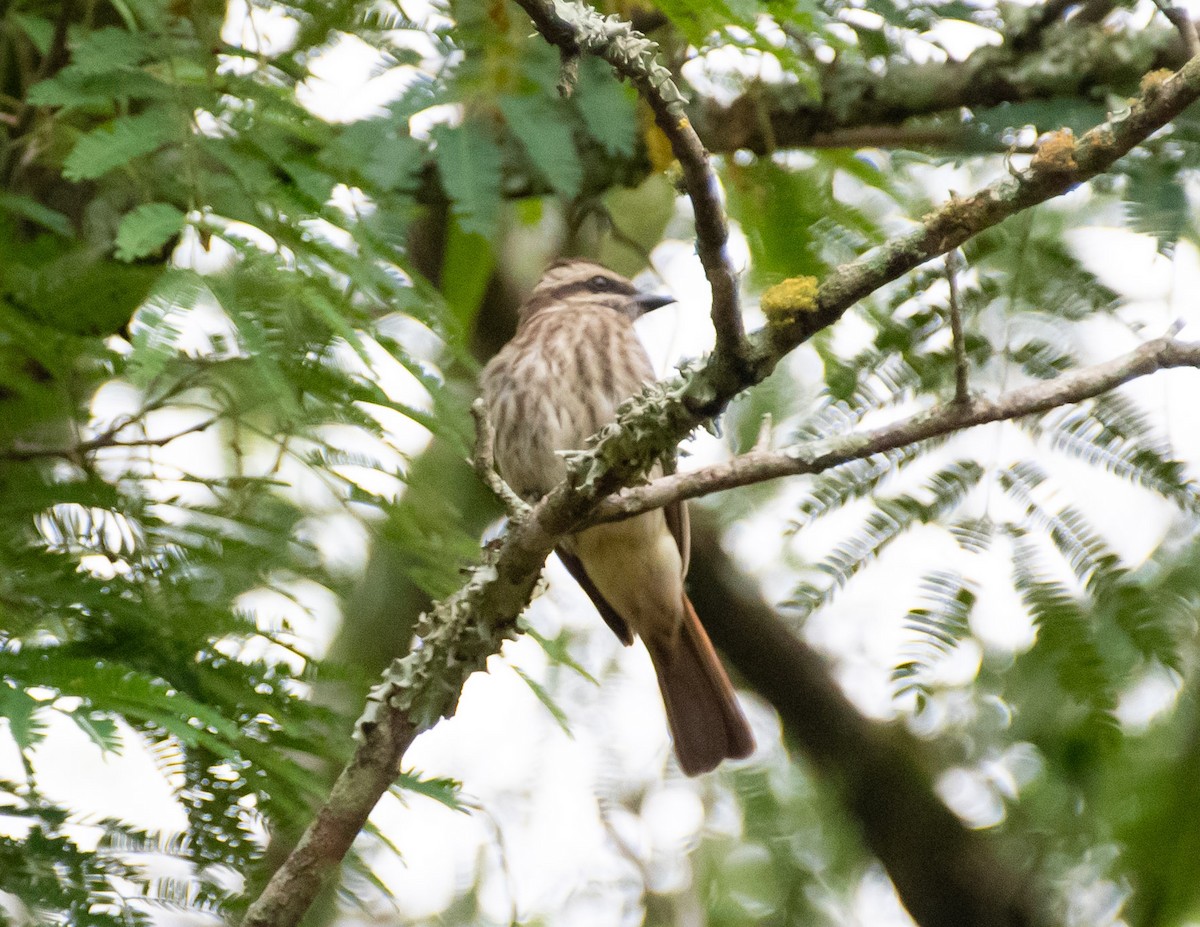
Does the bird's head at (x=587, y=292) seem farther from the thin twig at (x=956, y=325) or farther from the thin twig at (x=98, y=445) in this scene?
the thin twig at (x=956, y=325)

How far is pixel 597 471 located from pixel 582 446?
1.62 m

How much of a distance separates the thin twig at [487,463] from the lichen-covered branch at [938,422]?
270 mm

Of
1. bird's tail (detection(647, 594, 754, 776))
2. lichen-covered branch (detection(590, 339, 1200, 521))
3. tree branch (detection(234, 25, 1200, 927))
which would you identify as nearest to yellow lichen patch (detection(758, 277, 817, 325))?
tree branch (detection(234, 25, 1200, 927))

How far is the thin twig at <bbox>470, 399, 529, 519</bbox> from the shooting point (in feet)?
8.38

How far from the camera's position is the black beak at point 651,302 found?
4.71 meters

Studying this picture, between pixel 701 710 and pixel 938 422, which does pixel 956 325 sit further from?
pixel 701 710

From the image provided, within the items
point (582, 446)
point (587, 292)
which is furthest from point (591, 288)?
point (582, 446)

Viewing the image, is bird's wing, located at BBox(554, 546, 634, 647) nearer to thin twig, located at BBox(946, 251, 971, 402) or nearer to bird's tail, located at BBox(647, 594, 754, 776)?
bird's tail, located at BBox(647, 594, 754, 776)

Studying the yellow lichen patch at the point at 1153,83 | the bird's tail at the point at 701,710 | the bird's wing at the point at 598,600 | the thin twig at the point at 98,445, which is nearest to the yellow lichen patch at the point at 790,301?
the yellow lichen patch at the point at 1153,83

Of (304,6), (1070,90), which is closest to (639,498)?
(304,6)

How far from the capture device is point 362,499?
9.47 feet

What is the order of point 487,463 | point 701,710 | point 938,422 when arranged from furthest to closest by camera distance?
point 701,710 < point 487,463 < point 938,422

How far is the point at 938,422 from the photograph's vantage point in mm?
2359

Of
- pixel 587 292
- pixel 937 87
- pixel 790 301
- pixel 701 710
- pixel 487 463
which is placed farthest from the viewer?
pixel 587 292
